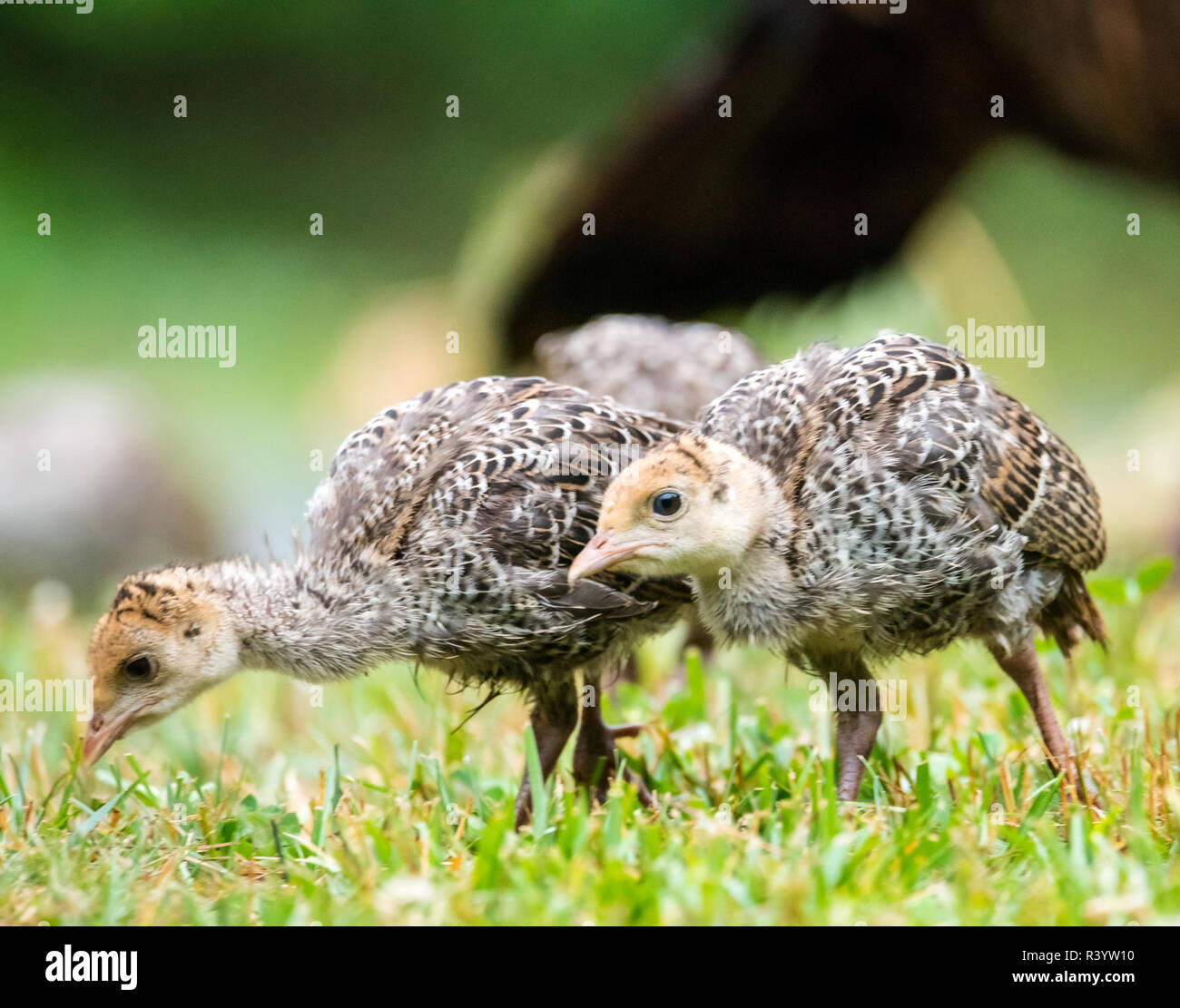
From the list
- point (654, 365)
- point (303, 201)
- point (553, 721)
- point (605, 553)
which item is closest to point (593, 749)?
point (553, 721)

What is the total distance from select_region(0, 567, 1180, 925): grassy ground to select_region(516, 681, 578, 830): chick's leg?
162 millimetres

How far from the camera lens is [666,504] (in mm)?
3490

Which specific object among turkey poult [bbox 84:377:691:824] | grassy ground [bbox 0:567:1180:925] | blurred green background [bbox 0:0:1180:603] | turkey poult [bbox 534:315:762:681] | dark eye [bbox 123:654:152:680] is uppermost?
blurred green background [bbox 0:0:1180:603]

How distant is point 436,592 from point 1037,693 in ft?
5.76

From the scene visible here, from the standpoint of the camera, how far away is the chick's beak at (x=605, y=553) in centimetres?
349

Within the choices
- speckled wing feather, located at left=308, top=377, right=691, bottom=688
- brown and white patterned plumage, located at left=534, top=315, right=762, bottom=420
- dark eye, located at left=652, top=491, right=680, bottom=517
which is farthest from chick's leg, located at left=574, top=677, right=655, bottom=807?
brown and white patterned plumage, located at left=534, top=315, right=762, bottom=420

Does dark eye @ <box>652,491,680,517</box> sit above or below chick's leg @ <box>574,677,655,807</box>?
above

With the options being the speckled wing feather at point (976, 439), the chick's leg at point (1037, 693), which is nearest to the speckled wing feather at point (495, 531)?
the speckled wing feather at point (976, 439)

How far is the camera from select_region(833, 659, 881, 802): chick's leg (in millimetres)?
3854

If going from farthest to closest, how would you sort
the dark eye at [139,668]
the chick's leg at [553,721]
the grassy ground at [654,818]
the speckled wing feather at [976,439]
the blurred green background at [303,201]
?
the blurred green background at [303,201] < the chick's leg at [553,721] < the dark eye at [139,668] < the speckled wing feather at [976,439] < the grassy ground at [654,818]

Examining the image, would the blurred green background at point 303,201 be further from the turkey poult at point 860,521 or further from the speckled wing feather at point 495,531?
the turkey poult at point 860,521

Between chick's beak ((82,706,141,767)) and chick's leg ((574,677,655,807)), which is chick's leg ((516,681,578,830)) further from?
chick's beak ((82,706,141,767))

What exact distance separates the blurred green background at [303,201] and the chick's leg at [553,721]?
24.2 ft

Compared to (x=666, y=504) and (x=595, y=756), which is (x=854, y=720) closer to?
(x=595, y=756)
